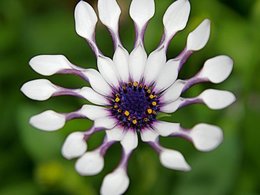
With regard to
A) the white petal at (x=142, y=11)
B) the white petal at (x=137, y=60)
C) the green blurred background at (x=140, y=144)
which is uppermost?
the white petal at (x=142, y=11)

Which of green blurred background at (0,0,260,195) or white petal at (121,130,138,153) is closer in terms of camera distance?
white petal at (121,130,138,153)

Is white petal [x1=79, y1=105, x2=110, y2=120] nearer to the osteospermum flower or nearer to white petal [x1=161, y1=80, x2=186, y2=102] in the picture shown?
the osteospermum flower

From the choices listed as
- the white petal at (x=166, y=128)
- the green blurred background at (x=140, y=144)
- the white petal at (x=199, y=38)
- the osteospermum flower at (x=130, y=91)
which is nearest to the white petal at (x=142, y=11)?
the osteospermum flower at (x=130, y=91)

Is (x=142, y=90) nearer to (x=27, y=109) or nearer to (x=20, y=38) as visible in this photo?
(x=27, y=109)

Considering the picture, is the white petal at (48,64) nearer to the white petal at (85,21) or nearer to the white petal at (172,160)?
the white petal at (85,21)

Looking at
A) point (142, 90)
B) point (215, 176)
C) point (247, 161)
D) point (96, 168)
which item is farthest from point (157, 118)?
point (247, 161)

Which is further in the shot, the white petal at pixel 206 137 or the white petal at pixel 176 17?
the white petal at pixel 176 17

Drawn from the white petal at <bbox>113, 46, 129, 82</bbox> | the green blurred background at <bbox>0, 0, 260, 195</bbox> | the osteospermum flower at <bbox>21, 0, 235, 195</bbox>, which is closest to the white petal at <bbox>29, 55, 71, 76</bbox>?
the osteospermum flower at <bbox>21, 0, 235, 195</bbox>
